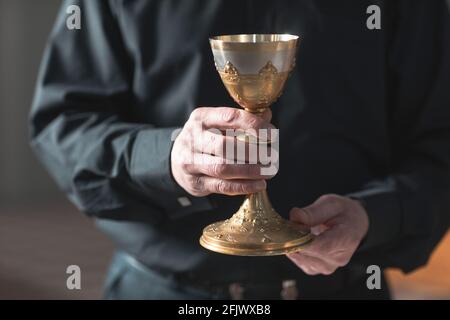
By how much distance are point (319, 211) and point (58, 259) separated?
204 centimetres

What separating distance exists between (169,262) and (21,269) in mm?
1719

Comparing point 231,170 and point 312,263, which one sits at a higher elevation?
point 231,170

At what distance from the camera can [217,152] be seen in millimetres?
786

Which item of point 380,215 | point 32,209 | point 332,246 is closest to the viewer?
point 332,246

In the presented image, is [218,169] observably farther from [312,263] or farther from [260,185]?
[312,263]

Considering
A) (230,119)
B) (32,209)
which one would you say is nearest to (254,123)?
(230,119)

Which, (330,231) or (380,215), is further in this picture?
(380,215)

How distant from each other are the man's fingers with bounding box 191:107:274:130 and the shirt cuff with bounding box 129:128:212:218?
144 millimetres

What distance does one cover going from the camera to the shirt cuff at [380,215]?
101cm

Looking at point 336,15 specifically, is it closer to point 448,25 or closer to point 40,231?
point 448,25

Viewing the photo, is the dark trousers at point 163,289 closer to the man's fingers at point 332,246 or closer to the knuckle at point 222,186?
the man's fingers at point 332,246

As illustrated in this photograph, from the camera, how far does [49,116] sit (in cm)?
113

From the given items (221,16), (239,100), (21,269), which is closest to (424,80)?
(221,16)

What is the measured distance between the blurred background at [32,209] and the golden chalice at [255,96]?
179cm
